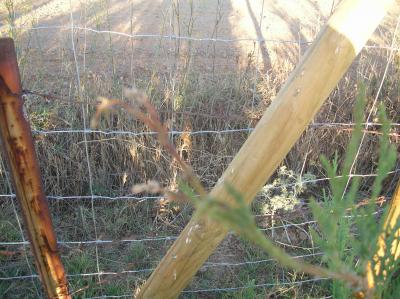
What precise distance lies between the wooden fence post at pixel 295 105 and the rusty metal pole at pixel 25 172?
1.57 feet

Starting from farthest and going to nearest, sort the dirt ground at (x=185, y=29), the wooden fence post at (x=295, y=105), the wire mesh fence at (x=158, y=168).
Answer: the dirt ground at (x=185, y=29) < the wire mesh fence at (x=158, y=168) < the wooden fence post at (x=295, y=105)

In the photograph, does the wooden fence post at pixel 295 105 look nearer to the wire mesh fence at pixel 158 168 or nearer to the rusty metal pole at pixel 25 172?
the rusty metal pole at pixel 25 172

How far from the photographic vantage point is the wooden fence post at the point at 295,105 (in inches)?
51.3

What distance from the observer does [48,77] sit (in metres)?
3.90

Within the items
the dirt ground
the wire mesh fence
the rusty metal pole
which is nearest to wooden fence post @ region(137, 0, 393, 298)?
the rusty metal pole

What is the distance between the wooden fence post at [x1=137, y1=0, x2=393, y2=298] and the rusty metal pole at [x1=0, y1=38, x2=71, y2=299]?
479 mm

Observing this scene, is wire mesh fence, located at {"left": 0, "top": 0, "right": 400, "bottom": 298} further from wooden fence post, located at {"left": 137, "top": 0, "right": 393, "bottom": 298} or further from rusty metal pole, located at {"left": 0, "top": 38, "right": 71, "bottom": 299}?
wooden fence post, located at {"left": 137, "top": 0, "right": 393, "bottom": 298}

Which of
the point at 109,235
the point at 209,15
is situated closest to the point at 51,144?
the point at 109,235

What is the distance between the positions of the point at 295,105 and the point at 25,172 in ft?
2.97

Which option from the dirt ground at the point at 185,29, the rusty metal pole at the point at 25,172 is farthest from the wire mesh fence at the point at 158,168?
the dirt ground at the point at 185,29

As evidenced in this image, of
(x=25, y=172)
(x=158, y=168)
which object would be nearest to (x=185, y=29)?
(x=158, y=168)

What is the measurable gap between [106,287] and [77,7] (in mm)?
4643

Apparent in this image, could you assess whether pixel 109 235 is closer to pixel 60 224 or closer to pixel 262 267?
pixel 60 224

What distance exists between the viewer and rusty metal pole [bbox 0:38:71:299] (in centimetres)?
140
